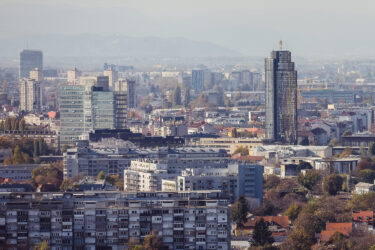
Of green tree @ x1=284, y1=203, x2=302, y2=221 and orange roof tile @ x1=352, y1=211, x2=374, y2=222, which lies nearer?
orange roof tile @ x1=352, y1=211, x2=374, y2=222

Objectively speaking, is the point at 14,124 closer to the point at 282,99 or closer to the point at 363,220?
the point at 282,99

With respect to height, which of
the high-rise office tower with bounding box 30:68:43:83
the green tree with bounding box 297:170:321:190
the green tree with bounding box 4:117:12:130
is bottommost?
the green tree with bounding box 297:170:321:190

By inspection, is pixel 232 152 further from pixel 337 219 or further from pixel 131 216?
pixel 131 216

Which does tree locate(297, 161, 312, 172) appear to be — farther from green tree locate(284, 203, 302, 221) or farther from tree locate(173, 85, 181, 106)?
tree locate(173, 85, 181, 106)

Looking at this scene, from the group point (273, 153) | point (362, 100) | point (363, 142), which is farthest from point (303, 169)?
point (362, 100)

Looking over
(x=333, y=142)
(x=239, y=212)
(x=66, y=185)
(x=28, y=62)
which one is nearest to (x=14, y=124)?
(x=333, y=142)

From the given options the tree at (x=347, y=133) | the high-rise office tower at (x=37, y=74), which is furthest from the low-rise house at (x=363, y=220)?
the high-rise office tower at (x=37, y=74)

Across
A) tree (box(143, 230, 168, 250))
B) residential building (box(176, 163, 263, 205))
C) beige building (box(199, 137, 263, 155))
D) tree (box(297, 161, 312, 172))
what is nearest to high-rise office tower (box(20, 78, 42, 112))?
beige building (box(199, 137, 263, 155))
